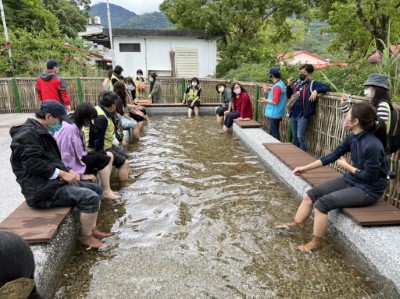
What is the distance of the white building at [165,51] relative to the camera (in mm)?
19859

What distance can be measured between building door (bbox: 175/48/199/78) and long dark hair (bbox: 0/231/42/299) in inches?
793

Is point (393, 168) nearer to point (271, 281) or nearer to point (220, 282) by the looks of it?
point (271, 281)

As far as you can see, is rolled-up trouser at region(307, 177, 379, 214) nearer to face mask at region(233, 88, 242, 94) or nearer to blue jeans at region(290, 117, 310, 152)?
blue jeans at region(290, 117, 310, 152)

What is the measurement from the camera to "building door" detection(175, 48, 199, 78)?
66.9 ft

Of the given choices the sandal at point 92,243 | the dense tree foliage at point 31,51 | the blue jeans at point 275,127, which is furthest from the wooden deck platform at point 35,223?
the dense tree foliage at point 31,51

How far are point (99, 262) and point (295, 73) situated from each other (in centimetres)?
752

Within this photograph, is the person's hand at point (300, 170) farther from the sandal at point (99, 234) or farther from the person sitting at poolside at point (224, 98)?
the person sitting at poolside at point (224, 98)

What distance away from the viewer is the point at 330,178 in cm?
421

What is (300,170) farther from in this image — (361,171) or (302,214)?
(361,171)

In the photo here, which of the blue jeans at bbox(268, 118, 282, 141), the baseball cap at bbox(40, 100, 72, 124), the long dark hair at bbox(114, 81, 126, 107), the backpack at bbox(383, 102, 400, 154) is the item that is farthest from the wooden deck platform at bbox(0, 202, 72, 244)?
the blue jeans at bbox(268, 118, 282, 141)

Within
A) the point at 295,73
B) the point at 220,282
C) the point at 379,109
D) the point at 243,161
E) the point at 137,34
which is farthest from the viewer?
the point at 137,34

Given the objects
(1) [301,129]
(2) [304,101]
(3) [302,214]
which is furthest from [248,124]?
(3) [302,214]

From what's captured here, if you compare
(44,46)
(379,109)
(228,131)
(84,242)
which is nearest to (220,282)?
(84,242)

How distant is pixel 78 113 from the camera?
148 inches
